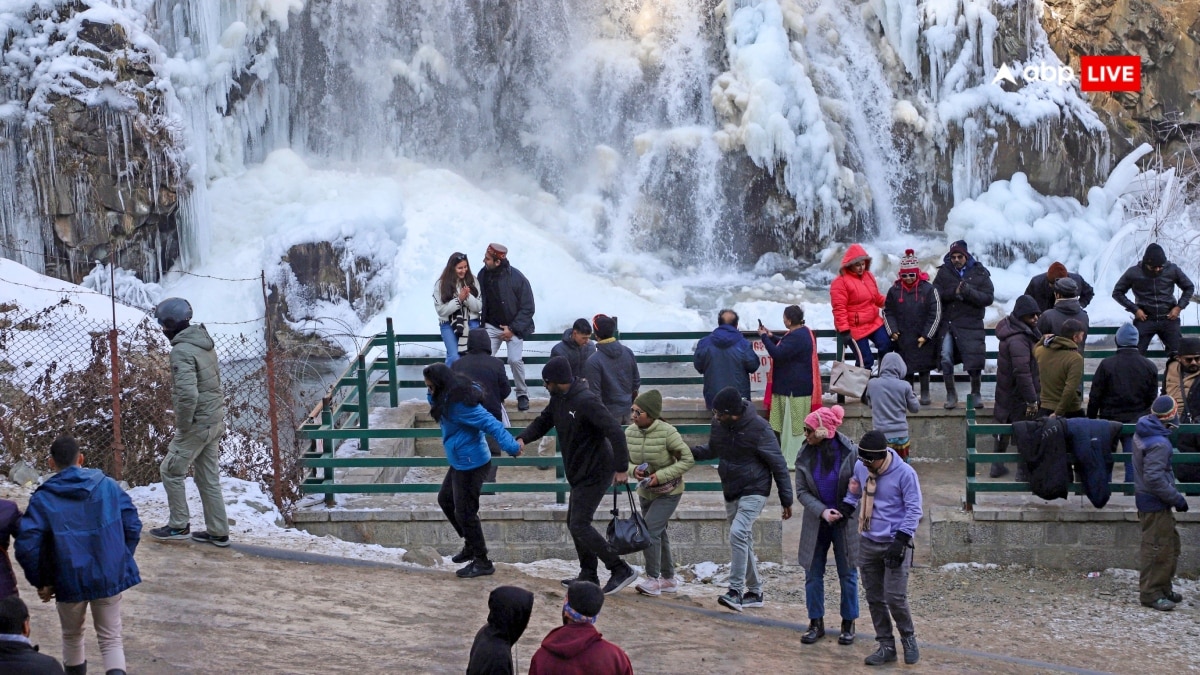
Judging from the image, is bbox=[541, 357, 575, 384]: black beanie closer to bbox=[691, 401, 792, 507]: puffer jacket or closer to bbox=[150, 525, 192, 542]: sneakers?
bbox=[691, 401, 792, 507]: puffer jacket

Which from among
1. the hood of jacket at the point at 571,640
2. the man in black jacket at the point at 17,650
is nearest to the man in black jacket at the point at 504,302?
the hood of jacket at the point at 571,640

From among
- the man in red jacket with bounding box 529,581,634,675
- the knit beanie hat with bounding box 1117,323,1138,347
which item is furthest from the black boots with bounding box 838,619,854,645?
the knit beanie hat with bounding box 1117,323,1138,347

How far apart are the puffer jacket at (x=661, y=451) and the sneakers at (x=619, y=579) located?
57cm

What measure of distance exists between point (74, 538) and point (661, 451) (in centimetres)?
387

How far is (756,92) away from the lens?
26547 mm

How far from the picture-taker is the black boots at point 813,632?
8.53 meters

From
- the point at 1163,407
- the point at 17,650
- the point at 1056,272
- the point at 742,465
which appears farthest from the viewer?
the point at 1056,272

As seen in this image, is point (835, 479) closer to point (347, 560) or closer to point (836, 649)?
point (836, 649)

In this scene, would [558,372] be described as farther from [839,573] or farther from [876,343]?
[876,343]

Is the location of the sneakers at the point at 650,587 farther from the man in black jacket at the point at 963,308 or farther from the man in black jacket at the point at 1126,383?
the man in black jacket at the point at 963,308

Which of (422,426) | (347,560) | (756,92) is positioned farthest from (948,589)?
(756,92)

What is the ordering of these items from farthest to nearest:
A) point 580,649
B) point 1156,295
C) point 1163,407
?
1. point 1156,295
2. point 1163,407
3. point 580,649

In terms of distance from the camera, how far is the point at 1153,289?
41.0ft

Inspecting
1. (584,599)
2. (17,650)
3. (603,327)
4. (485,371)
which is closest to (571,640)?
(584,599)
